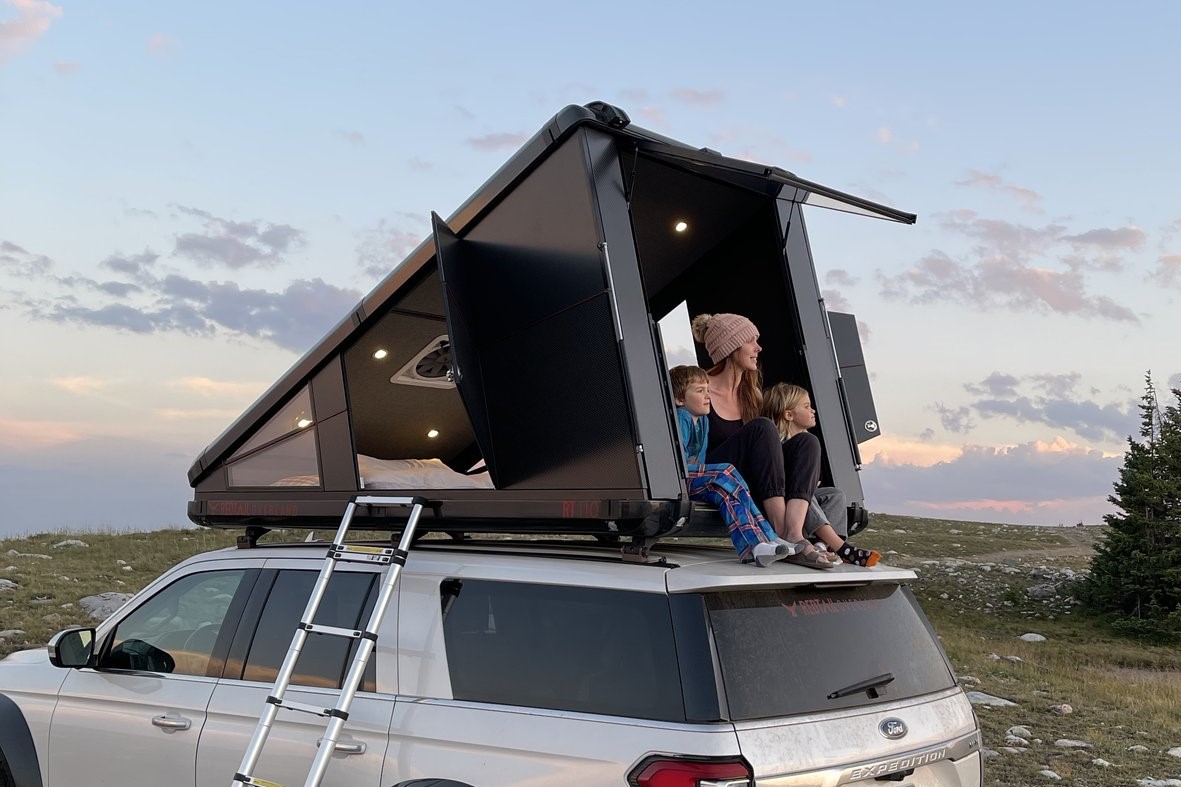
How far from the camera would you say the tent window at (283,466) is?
5.79 meters

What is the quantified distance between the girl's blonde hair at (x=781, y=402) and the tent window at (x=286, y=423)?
252 cm

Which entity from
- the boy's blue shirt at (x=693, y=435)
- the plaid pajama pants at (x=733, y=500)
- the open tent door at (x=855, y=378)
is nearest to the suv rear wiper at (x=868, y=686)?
the plaid pajama pants at (x=733, y=500)

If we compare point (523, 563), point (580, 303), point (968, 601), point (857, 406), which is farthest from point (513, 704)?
point (968, 601)

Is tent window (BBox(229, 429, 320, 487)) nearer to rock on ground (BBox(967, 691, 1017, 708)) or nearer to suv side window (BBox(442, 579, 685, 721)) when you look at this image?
suv side window (BBox(442, 579, 685, 721))

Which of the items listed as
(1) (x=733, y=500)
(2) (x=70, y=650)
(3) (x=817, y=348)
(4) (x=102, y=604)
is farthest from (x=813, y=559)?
(4) (x=102, y=604)

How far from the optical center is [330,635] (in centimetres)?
438

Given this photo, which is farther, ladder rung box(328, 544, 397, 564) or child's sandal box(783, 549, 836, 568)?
ladder rung box(328, 544, 397, 564)

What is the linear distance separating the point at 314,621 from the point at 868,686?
2.32m

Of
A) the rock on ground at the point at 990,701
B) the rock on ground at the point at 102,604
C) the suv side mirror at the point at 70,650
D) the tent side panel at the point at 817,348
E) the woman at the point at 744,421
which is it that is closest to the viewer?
the woman at the point at 744,421

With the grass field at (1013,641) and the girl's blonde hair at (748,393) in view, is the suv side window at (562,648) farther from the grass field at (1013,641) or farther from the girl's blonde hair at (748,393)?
the grass field at (1013,641)

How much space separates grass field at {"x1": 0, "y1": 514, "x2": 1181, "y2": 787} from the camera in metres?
9.10

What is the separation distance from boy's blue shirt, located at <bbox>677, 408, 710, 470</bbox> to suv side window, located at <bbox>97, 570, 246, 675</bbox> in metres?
2.21

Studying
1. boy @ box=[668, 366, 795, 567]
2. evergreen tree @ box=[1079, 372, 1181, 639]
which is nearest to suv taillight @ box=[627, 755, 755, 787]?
boy @ box=[668, 366, 795, 567]

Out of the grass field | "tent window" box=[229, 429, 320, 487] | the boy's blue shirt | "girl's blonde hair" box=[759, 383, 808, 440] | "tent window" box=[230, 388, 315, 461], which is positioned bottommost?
the grass field
